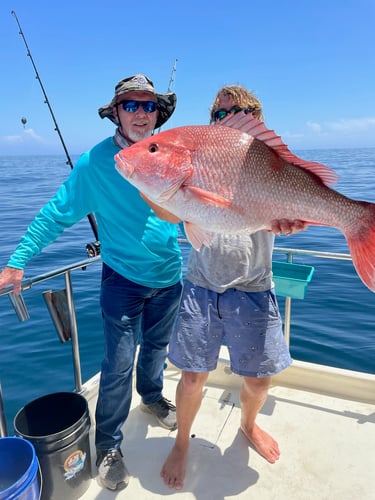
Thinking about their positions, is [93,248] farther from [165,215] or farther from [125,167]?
[125,167]

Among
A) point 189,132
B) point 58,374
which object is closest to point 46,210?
point 189,132

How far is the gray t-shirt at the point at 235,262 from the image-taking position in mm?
2291

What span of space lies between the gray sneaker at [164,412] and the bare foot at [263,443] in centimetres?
53

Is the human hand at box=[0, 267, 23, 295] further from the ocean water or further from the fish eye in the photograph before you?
the ocean water

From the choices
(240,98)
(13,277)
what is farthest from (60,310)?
(240,98)

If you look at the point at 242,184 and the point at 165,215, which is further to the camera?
the point at 165,215

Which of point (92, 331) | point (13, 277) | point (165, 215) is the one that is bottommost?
point (92, 331)

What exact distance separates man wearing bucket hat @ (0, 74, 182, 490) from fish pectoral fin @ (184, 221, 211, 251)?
65cm

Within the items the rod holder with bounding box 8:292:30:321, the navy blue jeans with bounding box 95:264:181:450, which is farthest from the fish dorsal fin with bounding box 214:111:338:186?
the rod holder with bounding box 8:292:30:321

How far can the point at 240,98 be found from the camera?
2.23 m

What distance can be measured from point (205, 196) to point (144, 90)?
3.52ft

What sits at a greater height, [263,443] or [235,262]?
[235,262]

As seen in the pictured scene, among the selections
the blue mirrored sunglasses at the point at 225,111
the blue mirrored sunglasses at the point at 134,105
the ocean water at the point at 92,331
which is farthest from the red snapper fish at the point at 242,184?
the ocean water at the point at 92,331

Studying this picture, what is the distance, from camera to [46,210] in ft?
8.15
